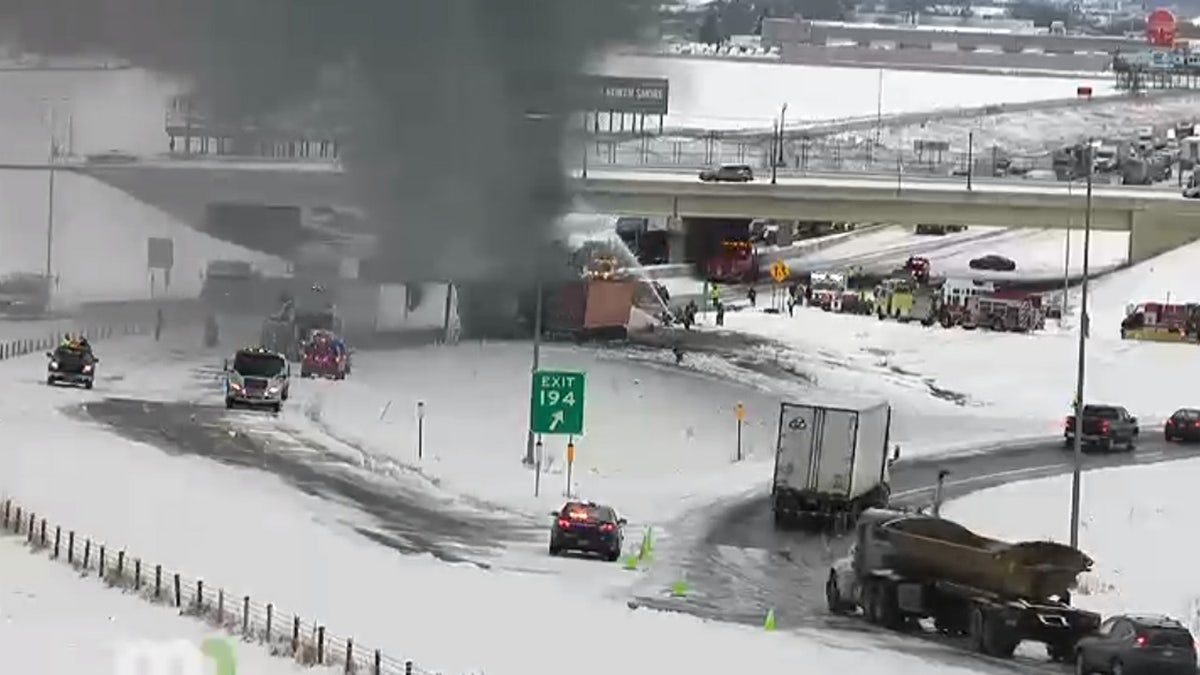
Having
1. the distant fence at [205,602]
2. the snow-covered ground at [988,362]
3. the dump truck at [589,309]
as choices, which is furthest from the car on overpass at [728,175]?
the distant fence at [205,602]

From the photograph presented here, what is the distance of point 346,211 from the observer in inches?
2149

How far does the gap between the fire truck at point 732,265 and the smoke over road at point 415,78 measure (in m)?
34.9

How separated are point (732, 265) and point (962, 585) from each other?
214 ft

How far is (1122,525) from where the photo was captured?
4225 centimetres

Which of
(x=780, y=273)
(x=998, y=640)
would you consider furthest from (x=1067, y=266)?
(x=998, y=640)

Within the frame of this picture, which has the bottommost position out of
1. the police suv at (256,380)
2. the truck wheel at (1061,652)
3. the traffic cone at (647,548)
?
the truck wheel at (1061,652)

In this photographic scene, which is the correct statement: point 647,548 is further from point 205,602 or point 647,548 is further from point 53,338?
point 53,338

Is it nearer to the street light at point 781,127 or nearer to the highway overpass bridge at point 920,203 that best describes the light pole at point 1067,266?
the highway overpass bridge at point 920,203

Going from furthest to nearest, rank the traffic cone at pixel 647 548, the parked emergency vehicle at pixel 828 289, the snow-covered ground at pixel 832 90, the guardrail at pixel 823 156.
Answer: the snow-covered ground at pixel 832 90 → the guardrail at pixel 823 156 → the parked emergency vehicle at pixel 828 289 → the traffic cone at pixel 647 548

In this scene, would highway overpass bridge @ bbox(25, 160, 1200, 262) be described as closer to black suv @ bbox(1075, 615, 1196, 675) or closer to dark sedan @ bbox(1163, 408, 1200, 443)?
dark sedan @ bbox(1163, 408, 1200, 443)

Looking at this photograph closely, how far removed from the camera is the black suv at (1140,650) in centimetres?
2747

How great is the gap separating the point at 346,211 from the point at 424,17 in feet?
17.3

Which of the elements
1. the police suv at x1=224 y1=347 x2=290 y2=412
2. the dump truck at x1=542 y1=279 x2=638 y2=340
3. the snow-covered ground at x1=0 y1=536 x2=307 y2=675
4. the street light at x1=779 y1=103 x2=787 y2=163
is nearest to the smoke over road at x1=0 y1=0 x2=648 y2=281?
the police suv at x1=224 y1=347 x2=290 y2=412

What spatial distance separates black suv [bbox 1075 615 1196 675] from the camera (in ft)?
90.1
